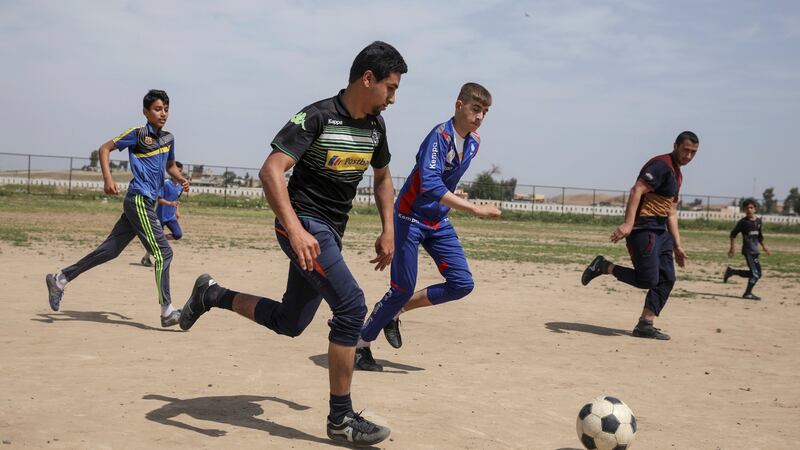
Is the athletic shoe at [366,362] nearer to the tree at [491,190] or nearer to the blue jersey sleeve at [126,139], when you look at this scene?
the blue jersey sleeve at [126,139]

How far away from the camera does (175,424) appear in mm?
4793

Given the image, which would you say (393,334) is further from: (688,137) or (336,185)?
(688,137)

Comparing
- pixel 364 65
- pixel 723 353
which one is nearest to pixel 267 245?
pixel 723 353

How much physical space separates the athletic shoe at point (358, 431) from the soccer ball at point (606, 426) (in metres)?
1.10

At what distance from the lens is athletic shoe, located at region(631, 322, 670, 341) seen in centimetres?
904

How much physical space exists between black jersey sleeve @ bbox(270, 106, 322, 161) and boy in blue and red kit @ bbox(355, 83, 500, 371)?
2007 mm

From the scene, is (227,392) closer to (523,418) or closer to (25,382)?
(25,382)

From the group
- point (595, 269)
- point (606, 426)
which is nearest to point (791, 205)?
point (595, 269)

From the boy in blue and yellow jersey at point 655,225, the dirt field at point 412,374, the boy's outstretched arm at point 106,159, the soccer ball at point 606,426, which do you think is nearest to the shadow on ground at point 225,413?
the dirt field at point 412,374

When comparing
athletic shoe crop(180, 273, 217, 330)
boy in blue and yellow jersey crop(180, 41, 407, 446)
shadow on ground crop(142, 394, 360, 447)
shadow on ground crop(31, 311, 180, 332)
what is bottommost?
shadow on ground crop(31, 311, 180, 332)

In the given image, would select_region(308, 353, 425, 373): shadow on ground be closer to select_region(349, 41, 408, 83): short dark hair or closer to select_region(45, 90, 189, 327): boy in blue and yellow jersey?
select_region(45, 90, 189, 327): boy in blue and yellow jersey

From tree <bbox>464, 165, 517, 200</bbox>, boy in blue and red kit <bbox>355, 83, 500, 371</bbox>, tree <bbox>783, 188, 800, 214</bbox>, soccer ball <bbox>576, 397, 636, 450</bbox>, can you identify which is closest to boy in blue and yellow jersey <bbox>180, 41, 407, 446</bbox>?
soccer ball <bbox>576, 397, 636, 450</bbox>

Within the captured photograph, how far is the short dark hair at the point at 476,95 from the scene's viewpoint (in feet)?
22.2

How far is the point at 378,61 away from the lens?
4.66 metres
